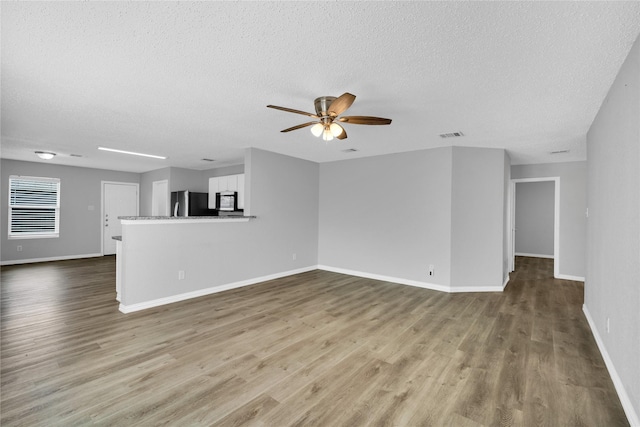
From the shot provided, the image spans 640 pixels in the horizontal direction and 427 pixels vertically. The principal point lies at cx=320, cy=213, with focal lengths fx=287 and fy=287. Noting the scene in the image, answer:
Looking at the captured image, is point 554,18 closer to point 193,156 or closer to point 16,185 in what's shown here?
point 193,156

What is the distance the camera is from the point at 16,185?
6770 mm

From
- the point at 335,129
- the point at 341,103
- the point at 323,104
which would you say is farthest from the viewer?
the point at 335,129

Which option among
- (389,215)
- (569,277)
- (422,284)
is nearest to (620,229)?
(422,284)

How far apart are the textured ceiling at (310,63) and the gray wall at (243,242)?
147 centimetres

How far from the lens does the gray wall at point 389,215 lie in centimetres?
489

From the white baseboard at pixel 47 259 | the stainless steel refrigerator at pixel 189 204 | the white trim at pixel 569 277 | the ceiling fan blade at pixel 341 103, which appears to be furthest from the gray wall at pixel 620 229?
the white baseboard at pixel 47 259

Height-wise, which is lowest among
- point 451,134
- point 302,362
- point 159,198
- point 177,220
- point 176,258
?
point 302,362

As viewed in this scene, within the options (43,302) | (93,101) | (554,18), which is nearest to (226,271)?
(43,302)

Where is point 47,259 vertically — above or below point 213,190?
below

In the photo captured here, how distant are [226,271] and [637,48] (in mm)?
5046

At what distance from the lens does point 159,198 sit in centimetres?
821

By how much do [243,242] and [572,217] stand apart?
6.42 metres

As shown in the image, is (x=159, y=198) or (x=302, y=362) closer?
(x=302, y=362)

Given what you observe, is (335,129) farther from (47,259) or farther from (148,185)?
(47,259)
